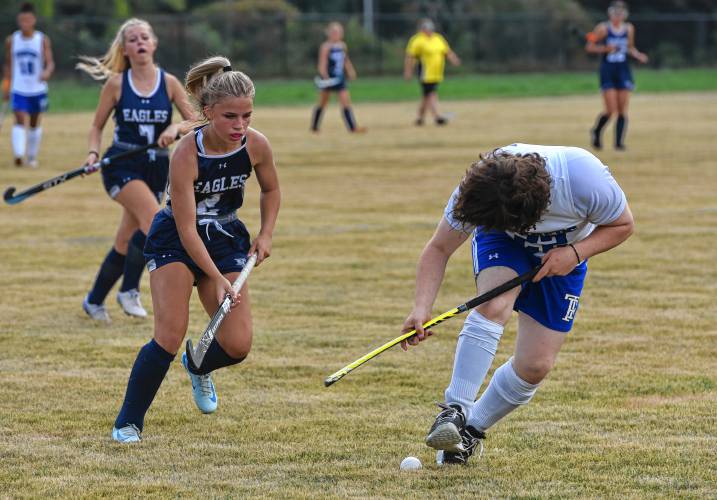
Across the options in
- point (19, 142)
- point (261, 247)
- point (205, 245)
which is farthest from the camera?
point (19, 142)

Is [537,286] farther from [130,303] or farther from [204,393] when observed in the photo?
[130,303]

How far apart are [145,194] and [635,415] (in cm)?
367

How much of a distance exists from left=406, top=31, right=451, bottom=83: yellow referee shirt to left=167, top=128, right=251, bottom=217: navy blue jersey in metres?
19.5

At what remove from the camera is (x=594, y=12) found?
172 feet

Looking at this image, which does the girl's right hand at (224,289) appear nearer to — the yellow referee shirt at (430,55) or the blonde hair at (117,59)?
the blonde hair at (117,59)

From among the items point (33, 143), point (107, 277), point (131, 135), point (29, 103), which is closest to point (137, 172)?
point (131, 135)

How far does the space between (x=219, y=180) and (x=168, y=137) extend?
2603 millimetres

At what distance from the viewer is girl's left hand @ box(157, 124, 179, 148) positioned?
25.8 feet

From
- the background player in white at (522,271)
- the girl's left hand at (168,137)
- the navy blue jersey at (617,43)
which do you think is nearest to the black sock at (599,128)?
the navy blue jersey at (617,43)

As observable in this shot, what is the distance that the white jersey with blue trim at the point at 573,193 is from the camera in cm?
461

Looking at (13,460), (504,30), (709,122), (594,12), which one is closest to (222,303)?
(13,460)

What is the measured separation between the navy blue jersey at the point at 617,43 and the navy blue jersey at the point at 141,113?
11.8 meters

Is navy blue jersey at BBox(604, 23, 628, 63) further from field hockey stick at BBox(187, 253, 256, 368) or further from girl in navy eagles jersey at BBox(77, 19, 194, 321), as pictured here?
field hockey stick at BBox(187, 253, 256, 368)

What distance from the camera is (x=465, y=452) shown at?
16.1ft
